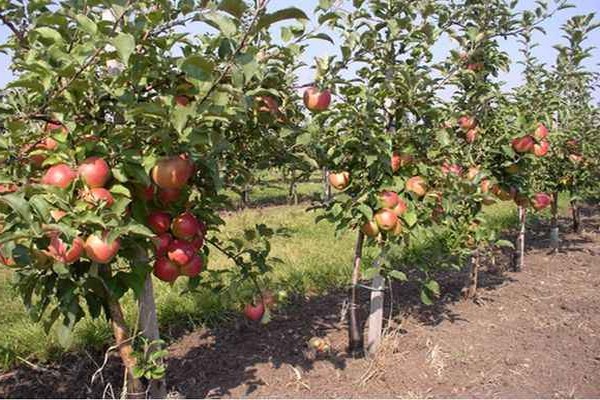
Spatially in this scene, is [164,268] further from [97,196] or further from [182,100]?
[182,100]

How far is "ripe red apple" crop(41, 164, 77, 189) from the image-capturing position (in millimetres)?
1462

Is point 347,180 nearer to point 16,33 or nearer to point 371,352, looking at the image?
point 371,352

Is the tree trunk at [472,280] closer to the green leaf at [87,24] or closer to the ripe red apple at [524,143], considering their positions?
the ripe red apple at [524,143]

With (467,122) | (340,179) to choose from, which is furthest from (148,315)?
(467,122)

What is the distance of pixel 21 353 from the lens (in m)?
3.16

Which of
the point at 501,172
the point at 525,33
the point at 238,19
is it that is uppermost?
the point at 525,33

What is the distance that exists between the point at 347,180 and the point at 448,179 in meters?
0.50

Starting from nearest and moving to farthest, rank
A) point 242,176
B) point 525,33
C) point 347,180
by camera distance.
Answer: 1. point 242,176
2. point 347,180
3. point 525,33

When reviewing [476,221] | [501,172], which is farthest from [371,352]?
[501,172]

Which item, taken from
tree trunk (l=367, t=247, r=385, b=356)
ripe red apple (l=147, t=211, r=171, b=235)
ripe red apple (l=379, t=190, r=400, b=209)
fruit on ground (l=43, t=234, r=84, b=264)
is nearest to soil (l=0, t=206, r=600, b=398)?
tree trunk (l=367, t=247, r=385, b=356)

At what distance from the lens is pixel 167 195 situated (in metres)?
1.74

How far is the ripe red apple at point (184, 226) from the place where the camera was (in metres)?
1.76

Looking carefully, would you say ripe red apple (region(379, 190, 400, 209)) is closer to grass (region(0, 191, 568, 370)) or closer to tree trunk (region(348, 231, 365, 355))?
grass (region(0, 191, 568, 370))

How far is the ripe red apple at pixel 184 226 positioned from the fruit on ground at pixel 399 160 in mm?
1062
